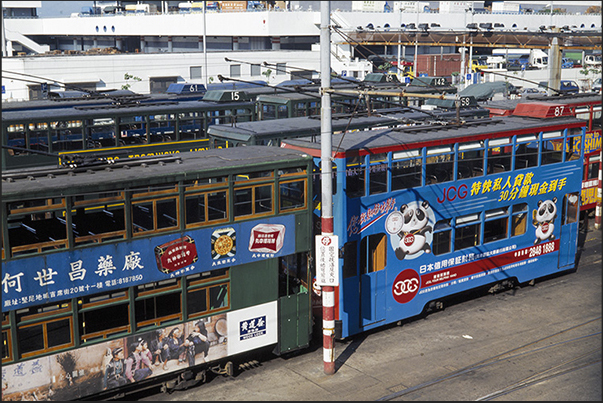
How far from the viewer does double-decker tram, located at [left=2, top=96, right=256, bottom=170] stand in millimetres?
21078

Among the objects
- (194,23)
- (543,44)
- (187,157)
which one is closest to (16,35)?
(194,23)

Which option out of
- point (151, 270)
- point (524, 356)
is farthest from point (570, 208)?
point (151, 270)

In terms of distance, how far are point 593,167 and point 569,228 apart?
592 centimetres

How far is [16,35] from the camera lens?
216 ft

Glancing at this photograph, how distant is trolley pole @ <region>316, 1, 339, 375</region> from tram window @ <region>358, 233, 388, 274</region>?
151 centimetres

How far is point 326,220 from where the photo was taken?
13438mm

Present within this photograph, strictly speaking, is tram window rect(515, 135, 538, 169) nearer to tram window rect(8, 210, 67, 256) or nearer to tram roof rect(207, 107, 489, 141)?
tram roof rect(207, 107, 489, 141)

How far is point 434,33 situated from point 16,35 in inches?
1558

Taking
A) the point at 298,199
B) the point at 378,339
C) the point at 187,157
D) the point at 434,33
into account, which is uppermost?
the point at 434,33

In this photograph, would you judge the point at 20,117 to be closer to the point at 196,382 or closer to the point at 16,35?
the point at 196,382

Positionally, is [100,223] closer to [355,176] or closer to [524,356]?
[355,176]

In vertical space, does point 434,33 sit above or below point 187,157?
above

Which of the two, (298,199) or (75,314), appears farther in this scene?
(298,199)

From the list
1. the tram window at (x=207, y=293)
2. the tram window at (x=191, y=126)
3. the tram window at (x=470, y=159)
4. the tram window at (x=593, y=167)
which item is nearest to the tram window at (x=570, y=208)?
the tram window at (x=470, y=159)
